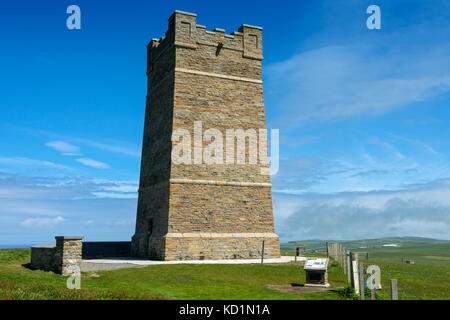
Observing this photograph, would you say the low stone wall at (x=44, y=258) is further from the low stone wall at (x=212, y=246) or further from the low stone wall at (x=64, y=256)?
the low stone wall at (x=212, y=246)

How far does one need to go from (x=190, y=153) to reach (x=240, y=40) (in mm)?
8224

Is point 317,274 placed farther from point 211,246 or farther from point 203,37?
point 203,37

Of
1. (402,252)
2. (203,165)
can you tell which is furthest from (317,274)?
(402,252)

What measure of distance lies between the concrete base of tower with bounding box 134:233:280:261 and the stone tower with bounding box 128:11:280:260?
5 centimetres

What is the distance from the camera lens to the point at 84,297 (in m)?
10.4

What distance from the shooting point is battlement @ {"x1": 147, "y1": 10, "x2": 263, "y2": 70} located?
2384cm

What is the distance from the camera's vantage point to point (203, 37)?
960 inches

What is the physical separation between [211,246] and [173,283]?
829 centimetres

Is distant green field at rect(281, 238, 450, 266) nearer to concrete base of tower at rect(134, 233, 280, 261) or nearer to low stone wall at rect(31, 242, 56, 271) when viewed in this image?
concrete base of tower at rect(134, 233, 280, 261)

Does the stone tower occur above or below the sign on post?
above

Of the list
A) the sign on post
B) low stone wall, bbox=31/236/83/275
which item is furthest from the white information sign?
low stone wall, bbox=31/236/83/275

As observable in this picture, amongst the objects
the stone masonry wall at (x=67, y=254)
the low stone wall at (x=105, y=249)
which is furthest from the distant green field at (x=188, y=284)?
the low stone wall at (x=105, y=249)

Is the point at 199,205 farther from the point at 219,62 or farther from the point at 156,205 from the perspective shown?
the point at 219,62
